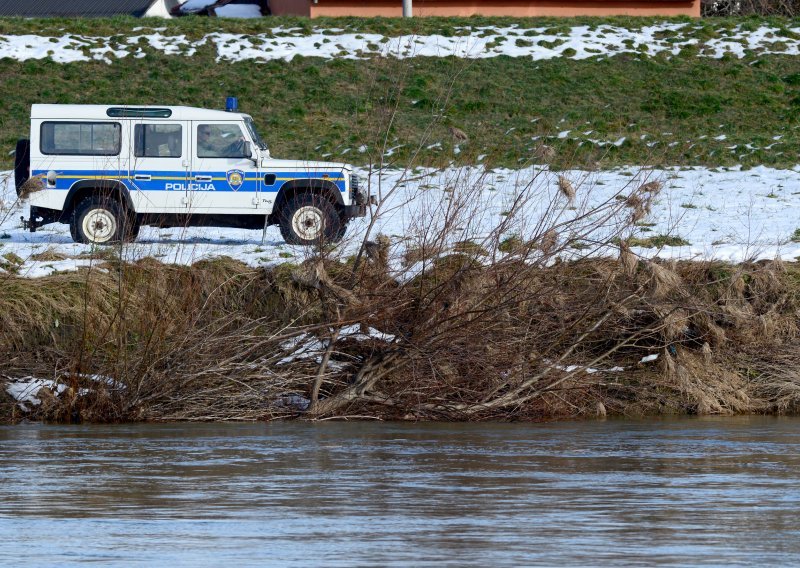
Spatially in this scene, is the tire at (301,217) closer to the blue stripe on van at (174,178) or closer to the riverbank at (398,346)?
the blue stripe on van at (174,178)

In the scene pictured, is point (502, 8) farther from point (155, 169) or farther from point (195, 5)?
point (155, 169)

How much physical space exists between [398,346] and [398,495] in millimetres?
4381

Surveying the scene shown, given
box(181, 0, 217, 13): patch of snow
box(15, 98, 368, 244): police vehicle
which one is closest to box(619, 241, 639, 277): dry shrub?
box(15, 98, 368, 244): police vehicle

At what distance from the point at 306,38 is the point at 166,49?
3558mm

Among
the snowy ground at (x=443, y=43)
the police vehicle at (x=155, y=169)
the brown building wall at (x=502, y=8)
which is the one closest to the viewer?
the police vehicle at (x=155, y=169)

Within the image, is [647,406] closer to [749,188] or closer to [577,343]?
[577,343]

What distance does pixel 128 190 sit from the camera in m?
18.2

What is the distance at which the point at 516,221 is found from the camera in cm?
1284

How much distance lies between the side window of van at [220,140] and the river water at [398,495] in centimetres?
727

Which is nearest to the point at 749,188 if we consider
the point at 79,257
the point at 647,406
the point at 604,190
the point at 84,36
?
the point at 604,190

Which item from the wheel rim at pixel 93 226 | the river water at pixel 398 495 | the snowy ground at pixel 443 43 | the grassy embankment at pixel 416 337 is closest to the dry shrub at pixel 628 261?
the grassy embankment at pixel 416 337

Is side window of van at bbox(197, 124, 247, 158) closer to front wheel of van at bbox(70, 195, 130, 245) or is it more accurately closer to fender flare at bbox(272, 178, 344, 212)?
fender flare at bbox(272, 178, 344, 212)

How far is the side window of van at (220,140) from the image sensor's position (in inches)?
724

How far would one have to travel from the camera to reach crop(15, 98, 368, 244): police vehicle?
18.2 m
